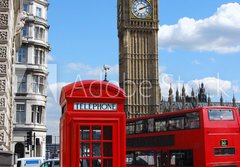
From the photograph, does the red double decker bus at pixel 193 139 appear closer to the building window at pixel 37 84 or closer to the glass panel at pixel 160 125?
the glass panel at pixel 160 125

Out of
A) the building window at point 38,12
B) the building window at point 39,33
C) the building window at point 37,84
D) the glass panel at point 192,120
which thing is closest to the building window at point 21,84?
the building window at point 37,84

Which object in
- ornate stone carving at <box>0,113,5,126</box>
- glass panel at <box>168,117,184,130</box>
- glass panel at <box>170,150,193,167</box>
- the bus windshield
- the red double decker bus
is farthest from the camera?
glass panel at <box>168,117,184,130</box>

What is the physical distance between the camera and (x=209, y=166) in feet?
56.8

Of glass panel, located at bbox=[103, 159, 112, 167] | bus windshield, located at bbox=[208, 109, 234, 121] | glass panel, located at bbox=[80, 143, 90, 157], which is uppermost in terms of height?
bus windshield, located at bbox=[208, 109, 234, 121]

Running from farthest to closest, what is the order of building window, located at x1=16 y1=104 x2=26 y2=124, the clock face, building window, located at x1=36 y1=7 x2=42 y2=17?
the clock face < building window, located at x1=36 y1=7 x2=42 y2=17 < building window, located at x1=16 y1=104 x2=26 y2=124

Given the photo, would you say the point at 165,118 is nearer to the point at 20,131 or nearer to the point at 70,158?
the point at 70,158

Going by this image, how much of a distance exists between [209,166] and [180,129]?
8.11 ft

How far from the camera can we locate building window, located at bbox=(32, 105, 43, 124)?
119 ft

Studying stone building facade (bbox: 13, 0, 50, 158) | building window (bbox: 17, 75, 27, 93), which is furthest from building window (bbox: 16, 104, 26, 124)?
building window (bbox: 17, 75, 27, 93)

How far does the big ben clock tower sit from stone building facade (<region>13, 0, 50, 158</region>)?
5034 centimetres

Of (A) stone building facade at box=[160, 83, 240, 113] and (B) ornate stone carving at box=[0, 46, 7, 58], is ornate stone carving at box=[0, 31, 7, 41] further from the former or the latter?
(A) stone building facade at box=[160, 83, 240, 113]

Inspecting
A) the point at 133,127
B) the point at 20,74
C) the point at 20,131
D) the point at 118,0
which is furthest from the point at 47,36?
the point at 118,0

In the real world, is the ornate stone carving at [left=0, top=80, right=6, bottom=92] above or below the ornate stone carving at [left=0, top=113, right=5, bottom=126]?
above

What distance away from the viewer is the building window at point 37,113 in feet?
119
